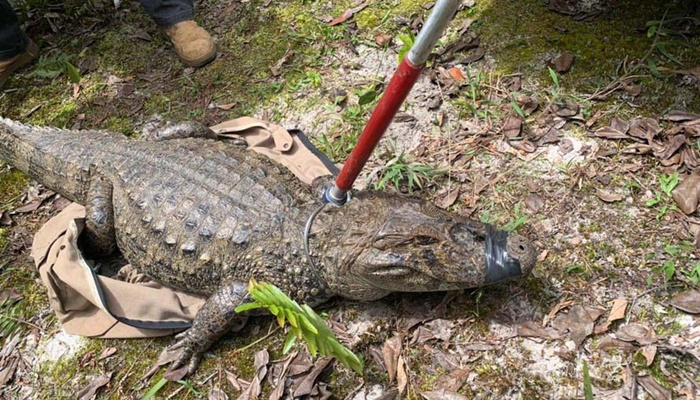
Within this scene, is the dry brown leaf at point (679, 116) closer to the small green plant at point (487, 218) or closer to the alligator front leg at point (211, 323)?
the small green plant at point (487, 218)

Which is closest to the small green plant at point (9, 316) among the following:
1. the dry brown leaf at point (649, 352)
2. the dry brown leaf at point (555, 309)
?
the dry brown leaf at point (555, 309)

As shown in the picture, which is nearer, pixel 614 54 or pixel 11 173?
pixel 614 54

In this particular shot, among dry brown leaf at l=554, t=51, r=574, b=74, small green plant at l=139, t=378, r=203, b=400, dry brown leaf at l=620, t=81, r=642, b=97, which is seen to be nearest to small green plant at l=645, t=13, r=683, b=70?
dry brown leaf at l=620, t=81, r=642, b=97

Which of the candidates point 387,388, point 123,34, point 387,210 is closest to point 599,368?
point 387,388

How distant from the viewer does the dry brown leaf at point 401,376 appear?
2961 millimetres

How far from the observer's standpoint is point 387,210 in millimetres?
3105

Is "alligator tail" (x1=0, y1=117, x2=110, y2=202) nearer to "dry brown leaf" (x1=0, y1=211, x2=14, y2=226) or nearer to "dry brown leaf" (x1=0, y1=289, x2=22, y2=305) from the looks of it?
"dry brown leaf" (x1=0, y1=211, x2=14, y2=226)

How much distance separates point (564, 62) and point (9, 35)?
503cm

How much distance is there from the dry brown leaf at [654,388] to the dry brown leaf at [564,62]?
2332mm

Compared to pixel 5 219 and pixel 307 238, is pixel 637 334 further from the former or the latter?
pixel 5 219

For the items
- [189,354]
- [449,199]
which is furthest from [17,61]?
[449,199]

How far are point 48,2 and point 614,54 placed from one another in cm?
585

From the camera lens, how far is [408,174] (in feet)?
12.5

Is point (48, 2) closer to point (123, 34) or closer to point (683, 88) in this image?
point (123, 34)
